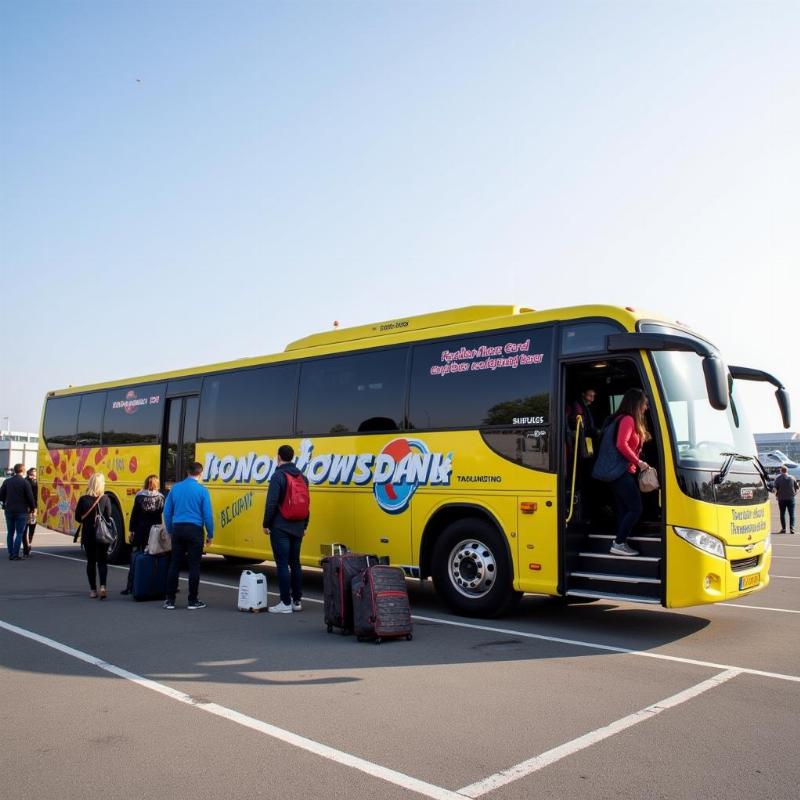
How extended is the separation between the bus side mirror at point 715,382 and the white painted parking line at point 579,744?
7.92ft

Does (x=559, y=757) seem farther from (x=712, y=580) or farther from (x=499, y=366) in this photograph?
(x=499, y=366)

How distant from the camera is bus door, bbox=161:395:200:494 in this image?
1412cm

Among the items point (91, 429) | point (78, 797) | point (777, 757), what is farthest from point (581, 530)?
point (91, 429)

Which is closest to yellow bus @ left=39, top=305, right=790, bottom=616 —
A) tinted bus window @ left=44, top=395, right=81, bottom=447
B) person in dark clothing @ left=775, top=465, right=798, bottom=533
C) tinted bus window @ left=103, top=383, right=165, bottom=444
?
tinted bus window @ left=103, top=383, right=165, bottom=444

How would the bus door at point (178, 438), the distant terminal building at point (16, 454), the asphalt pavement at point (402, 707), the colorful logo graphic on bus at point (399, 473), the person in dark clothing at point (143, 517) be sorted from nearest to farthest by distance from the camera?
the asphalt pavement at point (402, 707)
the colorful logo graphic on bus at point (399, 473)
the person in dark clothing at point (143, 517)
the bus door at point (178, 438)
the distant terminal building at point (16, 454)

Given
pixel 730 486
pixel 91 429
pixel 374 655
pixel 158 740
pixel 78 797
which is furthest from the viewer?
pixel 91 429

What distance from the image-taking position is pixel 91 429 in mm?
16875

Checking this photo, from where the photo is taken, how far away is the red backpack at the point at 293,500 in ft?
32.3

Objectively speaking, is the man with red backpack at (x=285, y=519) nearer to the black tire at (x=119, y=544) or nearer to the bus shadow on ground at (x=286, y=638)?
the bus shadow on ground at (x=286, y=638)

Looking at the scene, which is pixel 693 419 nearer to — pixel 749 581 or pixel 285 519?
pixel 749 581

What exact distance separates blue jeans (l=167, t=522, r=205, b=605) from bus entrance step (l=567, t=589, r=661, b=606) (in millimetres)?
4667

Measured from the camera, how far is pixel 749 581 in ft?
27.6

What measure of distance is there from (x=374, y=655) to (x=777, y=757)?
3675 millimetres

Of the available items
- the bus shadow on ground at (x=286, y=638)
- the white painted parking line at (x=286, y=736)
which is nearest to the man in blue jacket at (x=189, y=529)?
the bus shadow on ground at (x=286, y=638)
